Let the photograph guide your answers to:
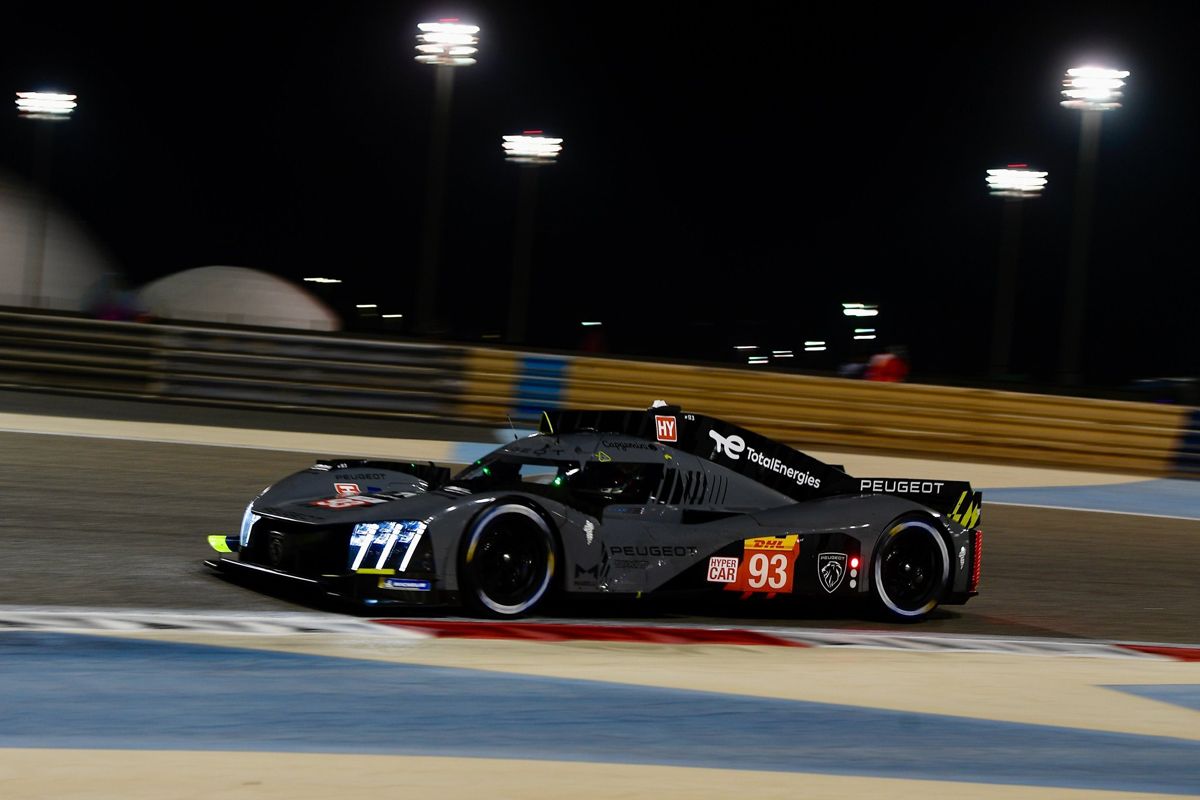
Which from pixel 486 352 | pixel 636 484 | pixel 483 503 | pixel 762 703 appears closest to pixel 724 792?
pixel 762 703

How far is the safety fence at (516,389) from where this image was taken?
57.8 feet

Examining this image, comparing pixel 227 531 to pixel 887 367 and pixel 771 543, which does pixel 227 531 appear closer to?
pixel 771 543

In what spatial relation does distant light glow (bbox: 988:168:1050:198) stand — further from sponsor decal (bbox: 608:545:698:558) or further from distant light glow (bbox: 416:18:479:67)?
sponsor decal (bbox: 608:545:698:558)

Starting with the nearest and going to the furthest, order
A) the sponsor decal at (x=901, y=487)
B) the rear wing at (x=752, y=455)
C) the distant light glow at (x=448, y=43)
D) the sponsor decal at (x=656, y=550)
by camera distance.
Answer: the sponsor decal at (x=656, y=550) < the rear wing at (x=752, y=455) < the sponsor decal at (x=901, y=487) < the distant light glow at (x=448, y=43)

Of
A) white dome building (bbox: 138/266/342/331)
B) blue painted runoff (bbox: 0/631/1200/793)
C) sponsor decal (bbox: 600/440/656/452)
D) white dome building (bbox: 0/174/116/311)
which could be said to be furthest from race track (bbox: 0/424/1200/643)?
white dome building (bbox: 138/266/342/331)

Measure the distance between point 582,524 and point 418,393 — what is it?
34.4 ft

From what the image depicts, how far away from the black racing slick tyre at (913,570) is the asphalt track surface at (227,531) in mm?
126

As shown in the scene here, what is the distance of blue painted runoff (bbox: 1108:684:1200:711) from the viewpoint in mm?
6887

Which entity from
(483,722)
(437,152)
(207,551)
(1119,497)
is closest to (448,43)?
(437,152)

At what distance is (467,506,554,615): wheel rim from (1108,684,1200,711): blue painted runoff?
2.82 meters

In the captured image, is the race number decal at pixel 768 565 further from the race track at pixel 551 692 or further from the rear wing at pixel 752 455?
the rear wing at pixel 752 455

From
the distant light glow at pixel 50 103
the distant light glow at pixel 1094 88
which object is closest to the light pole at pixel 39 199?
the distant light glow at pixel 50 103

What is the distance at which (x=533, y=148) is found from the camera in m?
32.8

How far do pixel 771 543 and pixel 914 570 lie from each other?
3.38ft
